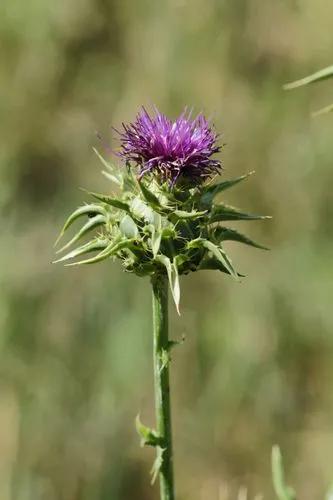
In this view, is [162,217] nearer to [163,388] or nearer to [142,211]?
[142,211]

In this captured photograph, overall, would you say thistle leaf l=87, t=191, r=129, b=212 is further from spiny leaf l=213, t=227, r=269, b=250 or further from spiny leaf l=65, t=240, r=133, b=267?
spiny leaf l=213, t=227, r=269, b=250

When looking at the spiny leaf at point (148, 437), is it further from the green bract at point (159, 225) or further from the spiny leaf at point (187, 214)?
the spiny leaf at point (187, 214)

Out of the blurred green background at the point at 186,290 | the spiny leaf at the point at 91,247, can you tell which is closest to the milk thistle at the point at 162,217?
the spiny leaf at the point at 91,247

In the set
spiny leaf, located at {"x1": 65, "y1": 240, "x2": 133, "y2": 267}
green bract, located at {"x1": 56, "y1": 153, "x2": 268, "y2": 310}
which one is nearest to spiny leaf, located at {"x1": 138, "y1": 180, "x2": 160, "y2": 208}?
green bract, located at {"x1": 56, "y1": 153, "x2": 268, "y2": 310}

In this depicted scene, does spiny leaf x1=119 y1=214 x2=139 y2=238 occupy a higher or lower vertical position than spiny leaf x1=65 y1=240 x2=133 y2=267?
higher

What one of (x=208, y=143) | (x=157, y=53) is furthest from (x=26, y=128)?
(x=208, y=143)

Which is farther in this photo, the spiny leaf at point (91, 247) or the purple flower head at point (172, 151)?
the purple flower head at point (172, 151)

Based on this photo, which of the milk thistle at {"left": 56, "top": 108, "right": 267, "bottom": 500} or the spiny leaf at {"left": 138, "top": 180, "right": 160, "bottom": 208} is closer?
the milk thistle at {"left": 56, "top": 108, "right": 267, "bottom": 500}

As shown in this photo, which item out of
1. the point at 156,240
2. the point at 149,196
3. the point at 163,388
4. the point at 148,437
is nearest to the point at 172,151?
the point at 149,196
